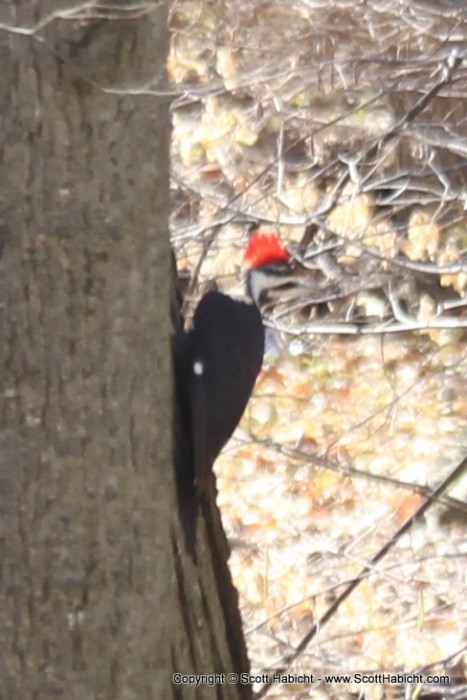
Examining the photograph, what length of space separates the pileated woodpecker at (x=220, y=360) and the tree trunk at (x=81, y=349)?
10.5 inches

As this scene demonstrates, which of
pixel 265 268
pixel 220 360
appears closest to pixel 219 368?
pixel 220 360

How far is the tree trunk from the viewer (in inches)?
79.8

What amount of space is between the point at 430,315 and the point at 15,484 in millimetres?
5149

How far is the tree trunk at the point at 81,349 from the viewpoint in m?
2.03

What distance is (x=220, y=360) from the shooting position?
2.84m

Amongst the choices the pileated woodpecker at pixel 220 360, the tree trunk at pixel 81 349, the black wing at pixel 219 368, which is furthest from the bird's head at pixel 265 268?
the tree trunk at pixel 81 349

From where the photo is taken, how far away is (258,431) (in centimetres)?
713

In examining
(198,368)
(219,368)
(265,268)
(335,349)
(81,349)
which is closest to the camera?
(81,349)

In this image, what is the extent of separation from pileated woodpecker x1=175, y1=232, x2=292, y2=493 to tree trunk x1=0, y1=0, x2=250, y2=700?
0.27m

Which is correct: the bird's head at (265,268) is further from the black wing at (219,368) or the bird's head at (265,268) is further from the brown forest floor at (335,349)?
the brown forest floor at (335,349)

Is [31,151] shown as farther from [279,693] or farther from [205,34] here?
[205,34]

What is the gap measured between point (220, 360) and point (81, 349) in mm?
799

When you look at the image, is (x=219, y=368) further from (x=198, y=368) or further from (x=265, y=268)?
(x=265, y=268)

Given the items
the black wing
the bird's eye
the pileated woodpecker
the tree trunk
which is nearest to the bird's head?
the pileated woodpecker
